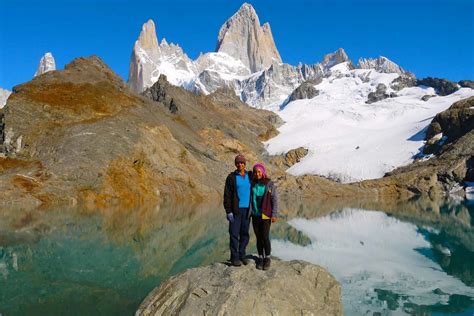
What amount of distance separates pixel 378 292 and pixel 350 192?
10203cm

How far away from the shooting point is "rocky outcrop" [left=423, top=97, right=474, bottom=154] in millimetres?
135625

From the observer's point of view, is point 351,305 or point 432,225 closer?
point 351,305

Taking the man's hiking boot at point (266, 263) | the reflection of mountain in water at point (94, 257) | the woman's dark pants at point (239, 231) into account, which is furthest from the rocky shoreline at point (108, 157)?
the man's hiking boot at point (266, 263)

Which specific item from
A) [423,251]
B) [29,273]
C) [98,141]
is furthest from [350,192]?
[29,273]

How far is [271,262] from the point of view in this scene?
12.9 metres

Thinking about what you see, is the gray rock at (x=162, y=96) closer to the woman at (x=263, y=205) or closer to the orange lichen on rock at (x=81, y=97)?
the orange lichen on rock at (x=81, y=97)

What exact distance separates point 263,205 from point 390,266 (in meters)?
12.9

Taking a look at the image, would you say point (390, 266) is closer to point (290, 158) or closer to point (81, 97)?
point (81, 97)

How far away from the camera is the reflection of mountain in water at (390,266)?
1527 cm

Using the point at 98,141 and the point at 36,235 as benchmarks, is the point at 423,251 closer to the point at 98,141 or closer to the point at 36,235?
the point at 36,235

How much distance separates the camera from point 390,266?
2222 centimetres

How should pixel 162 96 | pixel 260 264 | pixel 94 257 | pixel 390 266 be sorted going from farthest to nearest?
1. pixel 162 96
2. pixel 390 266
3. pixel 94 257
4. pixel 260 264

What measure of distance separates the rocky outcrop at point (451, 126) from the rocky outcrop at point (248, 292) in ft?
448

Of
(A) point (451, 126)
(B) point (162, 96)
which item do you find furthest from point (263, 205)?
(A) point (451, 126)
